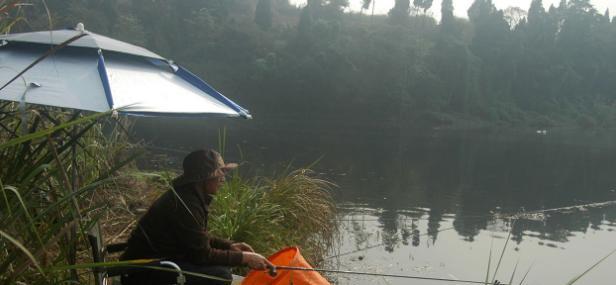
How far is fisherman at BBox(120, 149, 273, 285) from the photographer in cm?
247

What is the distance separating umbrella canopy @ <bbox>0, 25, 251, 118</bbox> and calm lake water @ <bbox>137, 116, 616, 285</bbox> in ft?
5.51

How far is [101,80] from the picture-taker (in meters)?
2.38

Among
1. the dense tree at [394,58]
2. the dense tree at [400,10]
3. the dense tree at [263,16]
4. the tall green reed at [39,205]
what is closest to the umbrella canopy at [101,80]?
the tall green reed at [39,205]

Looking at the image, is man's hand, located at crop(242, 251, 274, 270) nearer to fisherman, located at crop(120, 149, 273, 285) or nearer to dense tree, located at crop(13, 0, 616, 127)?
fisherman, located at crop(120, 149, 273, 285)

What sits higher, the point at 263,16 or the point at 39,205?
the point at 263,16

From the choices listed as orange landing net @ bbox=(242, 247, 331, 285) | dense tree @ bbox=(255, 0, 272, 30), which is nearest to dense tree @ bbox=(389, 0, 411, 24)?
dense tree @ bbox=(255, 0, 272, 30)

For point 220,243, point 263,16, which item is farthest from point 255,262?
point 263,16

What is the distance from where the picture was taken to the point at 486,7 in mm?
58969

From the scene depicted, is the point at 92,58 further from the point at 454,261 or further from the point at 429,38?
the point at 429,38

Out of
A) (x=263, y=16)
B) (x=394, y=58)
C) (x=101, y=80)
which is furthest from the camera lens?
(x=263, y=16)

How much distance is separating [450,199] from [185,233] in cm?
1133

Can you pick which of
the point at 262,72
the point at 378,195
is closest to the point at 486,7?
the point at 262,72

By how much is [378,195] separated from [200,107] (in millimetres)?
10276

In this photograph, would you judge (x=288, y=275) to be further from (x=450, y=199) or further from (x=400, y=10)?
(x=400, y=10)
